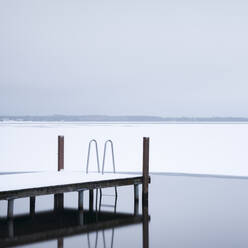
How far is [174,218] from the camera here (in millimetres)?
7488

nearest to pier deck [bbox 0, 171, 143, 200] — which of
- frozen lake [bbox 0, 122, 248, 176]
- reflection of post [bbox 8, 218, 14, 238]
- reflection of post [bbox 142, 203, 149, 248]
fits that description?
reflection of post [bbox 8, 218, 14, 238]

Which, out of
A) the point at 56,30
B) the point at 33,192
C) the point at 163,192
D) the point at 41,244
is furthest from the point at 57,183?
the point at 56,30

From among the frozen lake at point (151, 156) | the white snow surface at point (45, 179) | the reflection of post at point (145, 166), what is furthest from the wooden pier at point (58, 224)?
the frozen lake at point (151, 156)

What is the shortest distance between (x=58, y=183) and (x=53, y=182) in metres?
0.14

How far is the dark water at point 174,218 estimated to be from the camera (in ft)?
20.2

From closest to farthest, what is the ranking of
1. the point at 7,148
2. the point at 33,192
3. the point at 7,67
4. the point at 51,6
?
the point at 33,192
the point at 7,148
the point at 51,6
the point at 7,67

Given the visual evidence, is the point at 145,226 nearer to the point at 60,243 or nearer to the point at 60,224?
the point at 60,224

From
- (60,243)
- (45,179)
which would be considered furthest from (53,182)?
(60,243)

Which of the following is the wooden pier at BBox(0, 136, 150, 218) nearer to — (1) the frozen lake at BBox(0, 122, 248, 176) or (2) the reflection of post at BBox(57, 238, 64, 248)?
(2) the reflection of post at BBox(57, 238, 64, 248)

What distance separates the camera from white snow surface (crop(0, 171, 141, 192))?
731 cm

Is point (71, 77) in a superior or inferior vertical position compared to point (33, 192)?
superior

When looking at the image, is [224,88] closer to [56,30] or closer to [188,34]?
[188,34]

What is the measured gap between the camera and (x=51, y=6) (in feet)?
75.7

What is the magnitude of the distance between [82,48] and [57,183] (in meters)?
16.5
